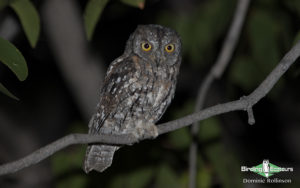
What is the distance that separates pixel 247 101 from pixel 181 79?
3888 mm

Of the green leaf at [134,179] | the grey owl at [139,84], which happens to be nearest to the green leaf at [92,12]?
the grey owl at [139,84]

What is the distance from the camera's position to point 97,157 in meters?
3.84

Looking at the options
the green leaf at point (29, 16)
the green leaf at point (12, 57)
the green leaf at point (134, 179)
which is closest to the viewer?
the green leaf at point (12, 57)

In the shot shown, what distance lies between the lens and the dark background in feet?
14.3

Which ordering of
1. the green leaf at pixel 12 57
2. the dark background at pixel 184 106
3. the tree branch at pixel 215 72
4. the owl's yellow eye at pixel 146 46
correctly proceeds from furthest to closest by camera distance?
the dark background at pixel 184 106 < the tree branch at pixel 215 72 < the owl's yellow eye at pixel 146 46 < the green leaf at pixel 12 57

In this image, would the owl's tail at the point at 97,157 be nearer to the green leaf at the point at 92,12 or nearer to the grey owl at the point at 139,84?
the grey owl at the point at 139,84

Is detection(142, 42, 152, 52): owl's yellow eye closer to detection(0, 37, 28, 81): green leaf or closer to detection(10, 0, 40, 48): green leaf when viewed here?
detection(10, 0, 40, 48): green leaf

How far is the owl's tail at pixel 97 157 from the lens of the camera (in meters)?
3.79

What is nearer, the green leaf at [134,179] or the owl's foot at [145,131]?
the owl's foot at [145,131]

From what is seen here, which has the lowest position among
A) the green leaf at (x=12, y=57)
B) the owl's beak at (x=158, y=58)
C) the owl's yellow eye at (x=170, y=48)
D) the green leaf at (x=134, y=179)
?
the green leaf at (x=134, y=179)

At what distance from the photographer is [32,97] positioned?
24.8ft

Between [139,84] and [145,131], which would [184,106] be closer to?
[139,84]

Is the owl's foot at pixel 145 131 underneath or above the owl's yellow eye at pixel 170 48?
underneath

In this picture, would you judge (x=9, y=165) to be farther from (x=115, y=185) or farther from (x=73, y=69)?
(x=73, y=69)
